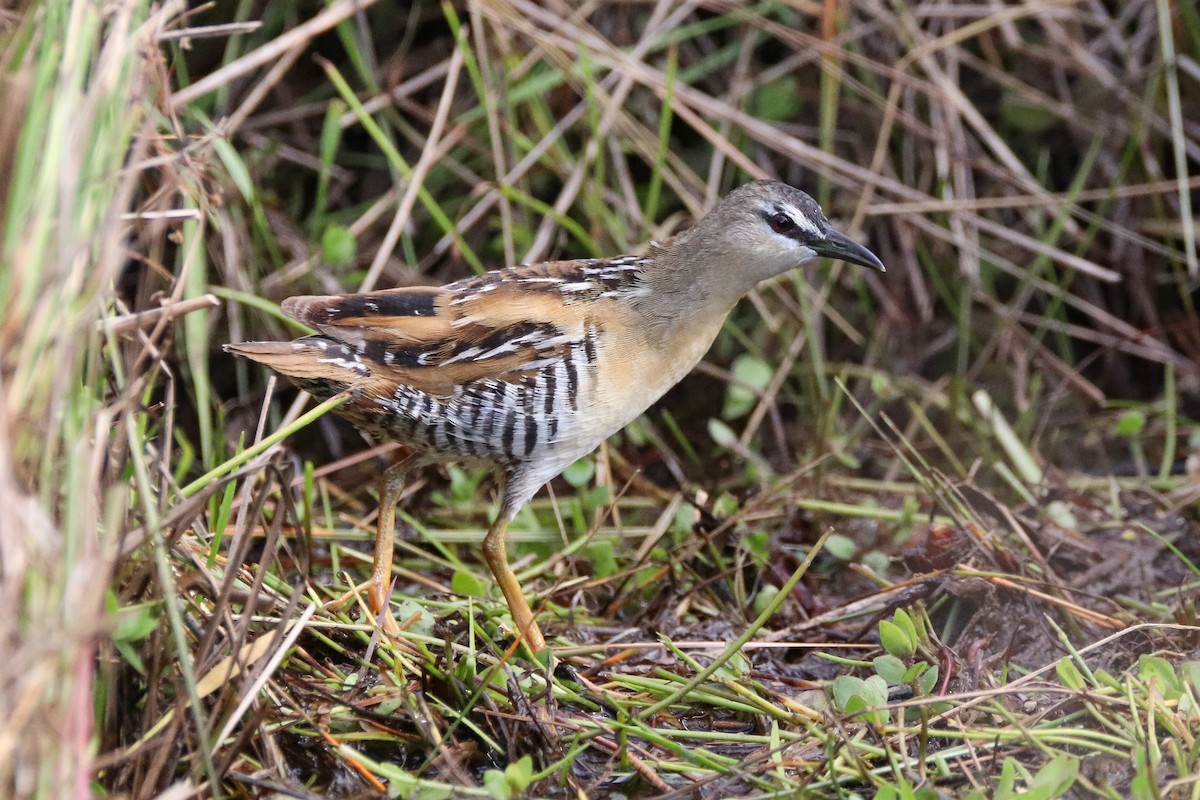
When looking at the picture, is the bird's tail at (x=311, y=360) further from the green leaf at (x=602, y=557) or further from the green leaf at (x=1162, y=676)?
the green leaf at (x=1162, y=676)

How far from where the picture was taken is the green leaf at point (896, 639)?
8.90 ft

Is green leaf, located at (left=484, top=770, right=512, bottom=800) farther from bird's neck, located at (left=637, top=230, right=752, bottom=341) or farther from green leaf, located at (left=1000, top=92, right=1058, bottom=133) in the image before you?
green leaf, located at (left=1000, top=92, right=1058, bottom=133)

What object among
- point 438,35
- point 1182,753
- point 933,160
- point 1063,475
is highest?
point 438,35

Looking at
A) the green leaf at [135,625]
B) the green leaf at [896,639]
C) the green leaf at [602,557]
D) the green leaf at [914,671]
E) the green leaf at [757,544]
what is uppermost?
the green leaf at [135,625]


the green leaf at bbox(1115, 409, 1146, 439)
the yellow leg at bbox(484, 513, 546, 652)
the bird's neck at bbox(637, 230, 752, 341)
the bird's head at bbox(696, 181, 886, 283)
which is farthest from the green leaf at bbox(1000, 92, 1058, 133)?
the yellow leg at bbox(484, 513, 546, 652)

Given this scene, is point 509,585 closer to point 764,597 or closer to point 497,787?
point 764,597

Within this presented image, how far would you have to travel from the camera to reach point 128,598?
228 cm

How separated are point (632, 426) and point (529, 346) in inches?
51.4

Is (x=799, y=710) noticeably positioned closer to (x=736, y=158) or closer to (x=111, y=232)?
(x=111, y=232)

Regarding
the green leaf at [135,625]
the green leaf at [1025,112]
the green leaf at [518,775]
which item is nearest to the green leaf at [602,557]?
the green leaf at [518,775]

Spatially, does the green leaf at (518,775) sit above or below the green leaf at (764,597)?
above

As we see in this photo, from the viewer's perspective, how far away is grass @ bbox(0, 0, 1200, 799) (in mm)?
2182

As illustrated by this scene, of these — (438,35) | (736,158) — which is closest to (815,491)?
(736,158)

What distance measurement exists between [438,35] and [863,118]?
162cm
